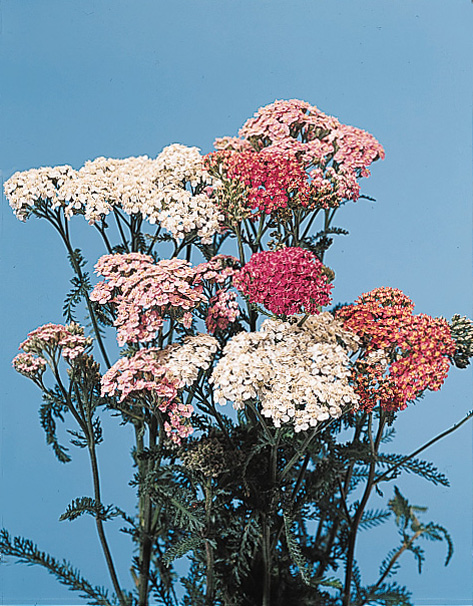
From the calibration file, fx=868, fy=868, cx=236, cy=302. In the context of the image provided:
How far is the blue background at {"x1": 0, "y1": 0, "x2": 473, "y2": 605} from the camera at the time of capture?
4.57 meters

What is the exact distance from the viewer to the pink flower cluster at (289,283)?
287cm

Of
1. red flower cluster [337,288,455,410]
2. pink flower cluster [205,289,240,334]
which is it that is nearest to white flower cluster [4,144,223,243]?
pink flower cluster [205,289,240,334]

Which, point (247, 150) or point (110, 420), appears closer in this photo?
point (247, 150)

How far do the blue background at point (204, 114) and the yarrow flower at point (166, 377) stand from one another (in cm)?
154

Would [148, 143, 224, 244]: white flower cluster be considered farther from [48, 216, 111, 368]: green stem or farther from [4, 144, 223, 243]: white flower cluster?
[48, 216, 111, 368]: green stem

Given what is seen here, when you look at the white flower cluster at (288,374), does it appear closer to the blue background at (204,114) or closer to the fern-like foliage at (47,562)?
the fern-like foliage at (47,562)

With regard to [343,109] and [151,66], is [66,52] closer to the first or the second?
[151,66]

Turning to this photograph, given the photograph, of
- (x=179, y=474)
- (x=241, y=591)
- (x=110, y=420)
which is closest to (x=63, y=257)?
(x=110, y=420)

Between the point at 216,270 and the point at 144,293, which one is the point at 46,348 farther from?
the point at 216,270

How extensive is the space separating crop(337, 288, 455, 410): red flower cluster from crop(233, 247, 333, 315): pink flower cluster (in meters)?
0.31

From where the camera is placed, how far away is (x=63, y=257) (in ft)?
15.2

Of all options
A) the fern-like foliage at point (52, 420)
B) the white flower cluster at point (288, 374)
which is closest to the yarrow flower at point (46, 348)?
the fern-like foliage at point (52, 420)

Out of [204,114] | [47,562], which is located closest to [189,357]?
[47,562]

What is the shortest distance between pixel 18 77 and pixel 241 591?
116 inches
